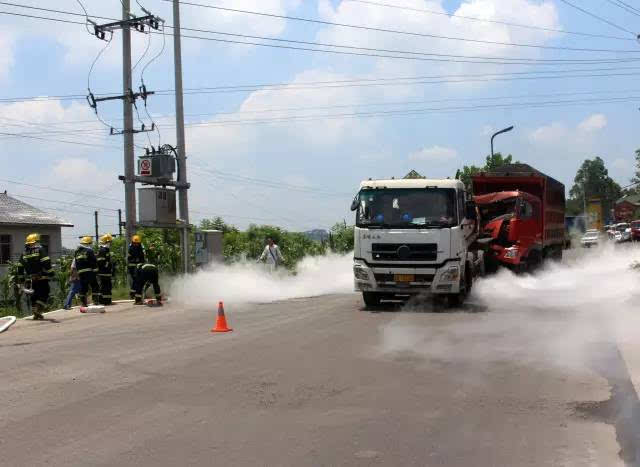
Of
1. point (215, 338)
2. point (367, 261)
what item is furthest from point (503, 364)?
point (367, 261)

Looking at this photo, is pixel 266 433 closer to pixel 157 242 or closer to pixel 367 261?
pixel 367 261

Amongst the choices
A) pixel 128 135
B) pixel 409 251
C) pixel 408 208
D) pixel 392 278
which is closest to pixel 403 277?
pixel 392 278

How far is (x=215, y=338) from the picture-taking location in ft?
36.5

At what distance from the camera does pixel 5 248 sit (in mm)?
35969

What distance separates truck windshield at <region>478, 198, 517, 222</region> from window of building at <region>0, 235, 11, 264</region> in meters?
26.1

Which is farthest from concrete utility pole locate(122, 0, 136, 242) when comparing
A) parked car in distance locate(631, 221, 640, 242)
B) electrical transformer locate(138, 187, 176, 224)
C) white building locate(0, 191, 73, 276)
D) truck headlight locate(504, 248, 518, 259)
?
parked car in distance locate(631, 221, 640, 242)

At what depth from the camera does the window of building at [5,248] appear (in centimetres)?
3566

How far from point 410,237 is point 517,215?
20.1 ft

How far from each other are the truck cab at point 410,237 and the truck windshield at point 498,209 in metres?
4.79

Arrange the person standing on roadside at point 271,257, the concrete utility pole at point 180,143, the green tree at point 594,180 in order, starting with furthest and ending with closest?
the green tree at point 594,180, the person standing on roadside at point 271,257, the concrete utility pole at point 180,143

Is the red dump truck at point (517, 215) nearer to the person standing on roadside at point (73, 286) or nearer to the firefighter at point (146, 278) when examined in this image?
the firefighter at point (146, 278)

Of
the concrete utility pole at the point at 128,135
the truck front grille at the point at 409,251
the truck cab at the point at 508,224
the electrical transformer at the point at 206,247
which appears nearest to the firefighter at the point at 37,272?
the concrete utility pole at the point at 128,135

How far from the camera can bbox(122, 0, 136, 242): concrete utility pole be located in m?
19.8

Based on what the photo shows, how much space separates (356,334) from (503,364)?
10.7 feet
